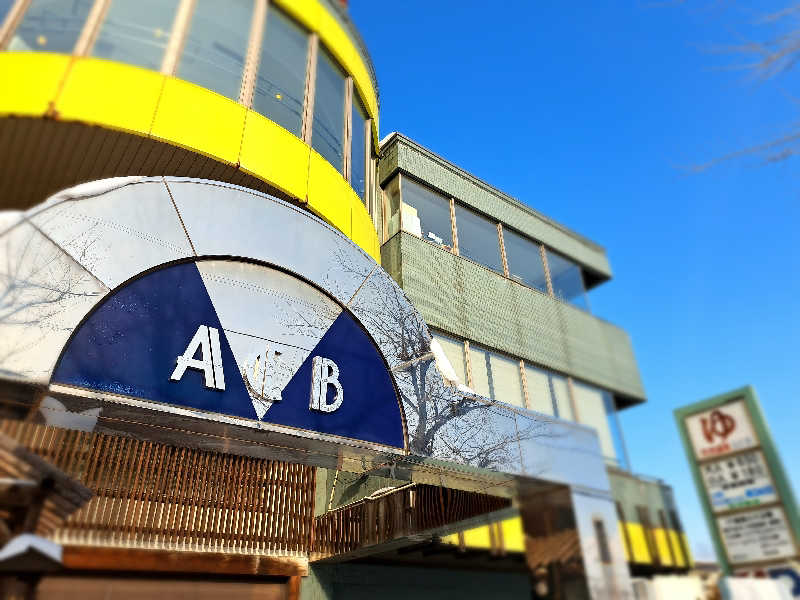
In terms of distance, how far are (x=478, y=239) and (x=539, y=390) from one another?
16.1 feet

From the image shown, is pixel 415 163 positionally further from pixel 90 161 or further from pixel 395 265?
pixel 90 161

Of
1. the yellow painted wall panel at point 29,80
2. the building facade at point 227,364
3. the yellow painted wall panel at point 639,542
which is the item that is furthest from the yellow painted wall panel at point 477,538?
the yellow painted wall panel at point 29,80

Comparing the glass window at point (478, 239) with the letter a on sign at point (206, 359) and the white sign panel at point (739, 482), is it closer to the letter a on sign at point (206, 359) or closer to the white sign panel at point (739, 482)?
the letter a on sign at point (206, 359)

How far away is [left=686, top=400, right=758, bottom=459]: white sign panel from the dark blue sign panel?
358cm

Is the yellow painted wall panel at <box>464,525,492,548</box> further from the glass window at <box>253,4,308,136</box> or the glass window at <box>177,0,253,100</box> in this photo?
the glass window at <box>177,0,253,100</box>

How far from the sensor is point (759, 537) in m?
3.59

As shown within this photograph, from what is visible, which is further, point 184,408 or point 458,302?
point 458,302

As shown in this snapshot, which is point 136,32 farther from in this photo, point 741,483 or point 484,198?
point 484,198

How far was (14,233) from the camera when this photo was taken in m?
4.82

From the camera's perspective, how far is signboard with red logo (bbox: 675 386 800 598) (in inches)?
140

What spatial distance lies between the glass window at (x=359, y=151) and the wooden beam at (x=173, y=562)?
663 centimetres

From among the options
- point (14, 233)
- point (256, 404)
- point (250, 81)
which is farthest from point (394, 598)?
point (250, 81)

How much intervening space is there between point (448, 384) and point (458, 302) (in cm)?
588

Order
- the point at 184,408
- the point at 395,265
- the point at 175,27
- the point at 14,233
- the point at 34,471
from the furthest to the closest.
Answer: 1. the point at 395,265
2. the point at 175,27
3. the point at 184,408
4. the point at 14,233
5. the point at 34,471
